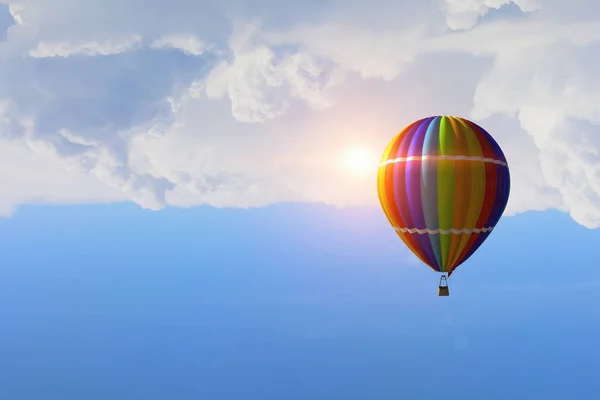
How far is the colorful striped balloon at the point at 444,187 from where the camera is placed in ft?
169

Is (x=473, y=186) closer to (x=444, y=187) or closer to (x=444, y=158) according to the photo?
(x=444, y=187)

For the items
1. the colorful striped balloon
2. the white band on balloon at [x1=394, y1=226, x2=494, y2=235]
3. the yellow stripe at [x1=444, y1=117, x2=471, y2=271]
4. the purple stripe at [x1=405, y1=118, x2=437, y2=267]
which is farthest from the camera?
the white band on balloon at [x1=394, y1=226, x2=494, y2=235]

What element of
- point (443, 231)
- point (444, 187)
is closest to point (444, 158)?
point (444, 187)

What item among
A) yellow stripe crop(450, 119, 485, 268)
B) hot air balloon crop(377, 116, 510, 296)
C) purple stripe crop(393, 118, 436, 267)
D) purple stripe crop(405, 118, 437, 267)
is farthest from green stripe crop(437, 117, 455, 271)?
purple stripe crop(393, 118, 436, 267)

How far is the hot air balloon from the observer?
51.7 metres

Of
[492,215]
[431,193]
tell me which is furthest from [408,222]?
[492,215]

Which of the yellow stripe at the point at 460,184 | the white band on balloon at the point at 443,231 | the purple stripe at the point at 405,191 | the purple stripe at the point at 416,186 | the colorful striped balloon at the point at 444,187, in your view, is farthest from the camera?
the purple stripe at the point at 405,191

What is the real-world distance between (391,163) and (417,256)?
24.0ft

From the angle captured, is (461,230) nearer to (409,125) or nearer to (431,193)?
(431,193)

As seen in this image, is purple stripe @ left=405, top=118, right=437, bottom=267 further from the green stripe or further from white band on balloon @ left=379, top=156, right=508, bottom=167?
the green stripe

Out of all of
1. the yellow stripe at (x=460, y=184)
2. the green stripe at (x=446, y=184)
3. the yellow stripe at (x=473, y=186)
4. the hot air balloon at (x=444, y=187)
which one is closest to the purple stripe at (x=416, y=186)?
the hot air balloon at (x=444, y=187)

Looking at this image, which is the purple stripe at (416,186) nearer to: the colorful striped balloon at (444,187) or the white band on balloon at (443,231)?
the colorful striped balloon at (444,187)

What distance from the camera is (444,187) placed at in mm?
51594

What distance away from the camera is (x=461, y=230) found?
172 ft
